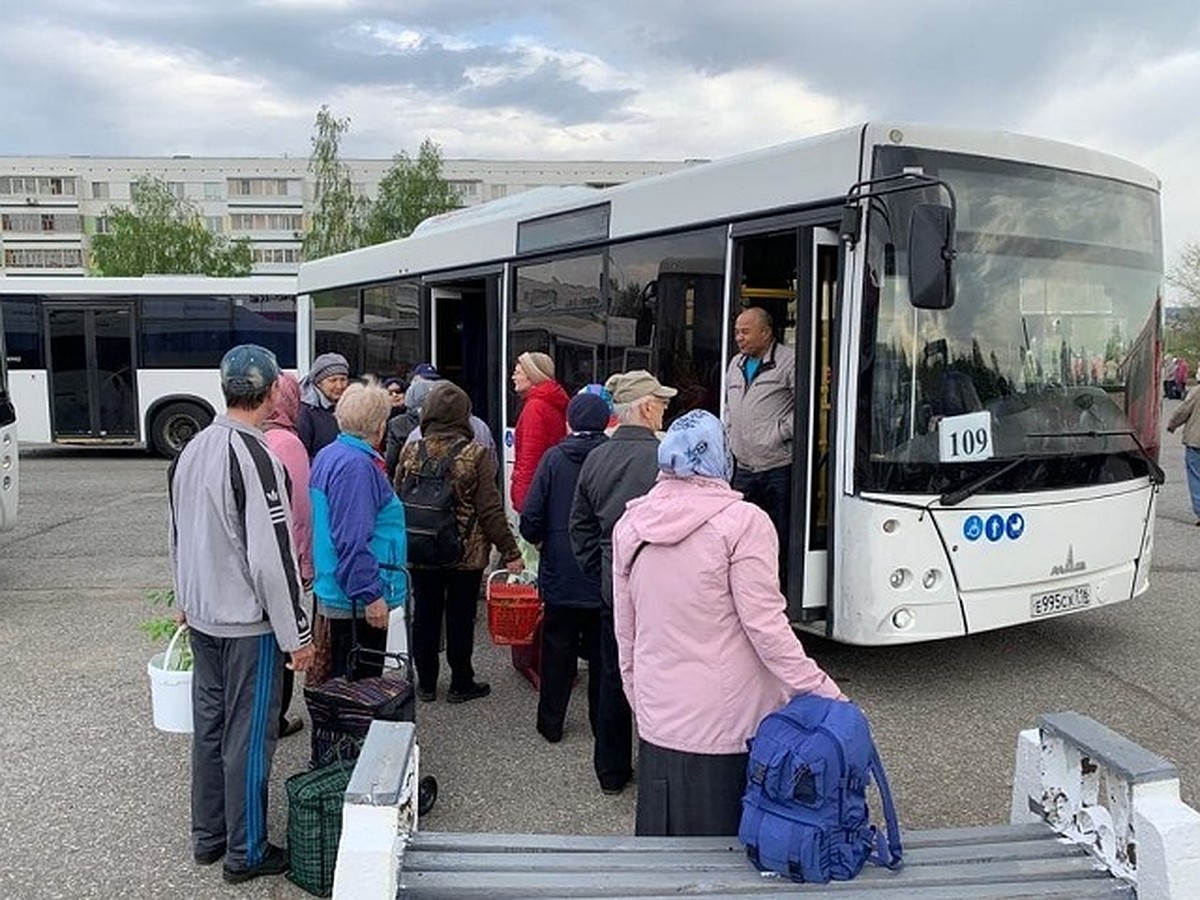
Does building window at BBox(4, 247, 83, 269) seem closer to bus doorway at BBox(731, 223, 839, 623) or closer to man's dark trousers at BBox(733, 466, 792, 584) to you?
man's dark trousers at BBox(733, 466, 792, 584)

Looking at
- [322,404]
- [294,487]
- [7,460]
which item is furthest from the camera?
[7,460]

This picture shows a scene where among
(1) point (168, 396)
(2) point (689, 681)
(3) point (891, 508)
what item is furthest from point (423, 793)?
(1) point (168, 396)

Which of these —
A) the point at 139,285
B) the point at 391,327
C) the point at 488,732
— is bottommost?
the point at 488,732

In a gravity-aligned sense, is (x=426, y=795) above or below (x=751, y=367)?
below

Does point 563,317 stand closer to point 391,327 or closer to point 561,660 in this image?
point 561,660

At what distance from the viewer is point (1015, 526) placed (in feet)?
17.1

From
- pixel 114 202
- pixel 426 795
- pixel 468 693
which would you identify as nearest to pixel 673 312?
pixel 468 693

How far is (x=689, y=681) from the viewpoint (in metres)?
2.91

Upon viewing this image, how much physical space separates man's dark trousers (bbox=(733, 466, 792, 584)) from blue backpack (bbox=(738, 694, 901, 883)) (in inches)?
105

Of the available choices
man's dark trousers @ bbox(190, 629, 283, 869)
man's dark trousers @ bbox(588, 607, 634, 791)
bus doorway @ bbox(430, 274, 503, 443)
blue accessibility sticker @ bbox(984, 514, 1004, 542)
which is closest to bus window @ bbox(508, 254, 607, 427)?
bus doorway @ bbox(430, 274, 503, 443)

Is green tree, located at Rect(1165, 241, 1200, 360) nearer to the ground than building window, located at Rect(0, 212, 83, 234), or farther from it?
nearer to the ground

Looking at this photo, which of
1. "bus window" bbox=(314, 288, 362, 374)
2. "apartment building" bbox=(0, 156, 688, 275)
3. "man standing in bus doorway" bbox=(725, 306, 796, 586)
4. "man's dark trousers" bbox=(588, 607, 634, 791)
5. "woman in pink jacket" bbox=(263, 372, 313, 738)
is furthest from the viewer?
"apartment building" bbox=(0, 156, 688, 275)

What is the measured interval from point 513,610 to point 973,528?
7.84 feet

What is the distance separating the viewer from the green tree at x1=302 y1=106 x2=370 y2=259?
38.5 metres
